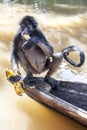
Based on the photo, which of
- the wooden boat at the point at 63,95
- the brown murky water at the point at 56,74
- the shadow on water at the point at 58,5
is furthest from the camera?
the shadow on water at the point at 58,5

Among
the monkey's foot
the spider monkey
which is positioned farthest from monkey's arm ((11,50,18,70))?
the monkey's foot

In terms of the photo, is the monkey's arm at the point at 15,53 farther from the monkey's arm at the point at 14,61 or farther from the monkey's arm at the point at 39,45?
the monkey's arm at the point at 39,45

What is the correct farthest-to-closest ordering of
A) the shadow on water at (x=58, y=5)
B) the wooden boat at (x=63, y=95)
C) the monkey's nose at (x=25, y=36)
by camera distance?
the shadow on water at (x=58, y=5), the monkey's nose at (x=25, y=36), the wooden boat at (x=63, y=95)

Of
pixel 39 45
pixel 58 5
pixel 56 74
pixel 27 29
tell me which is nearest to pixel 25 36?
pixel 27 29

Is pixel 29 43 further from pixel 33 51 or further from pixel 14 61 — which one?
pixel 14 61

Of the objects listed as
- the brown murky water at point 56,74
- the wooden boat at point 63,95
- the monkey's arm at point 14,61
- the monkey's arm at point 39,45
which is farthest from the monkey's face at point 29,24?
the brown murky water at point 56,74

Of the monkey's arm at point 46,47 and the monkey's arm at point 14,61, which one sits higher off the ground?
the monkey's arm at point 46,47
